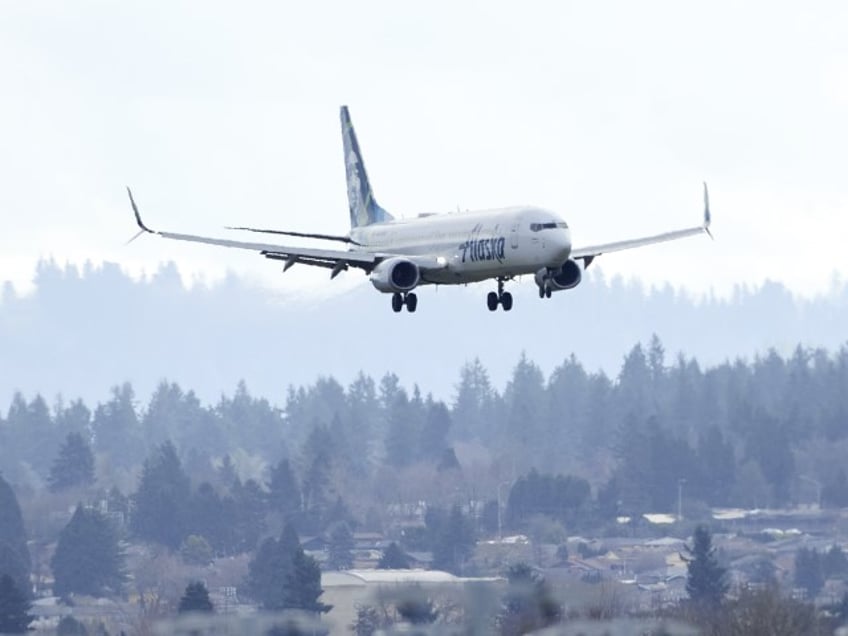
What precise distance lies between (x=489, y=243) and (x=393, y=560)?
91.9 meters


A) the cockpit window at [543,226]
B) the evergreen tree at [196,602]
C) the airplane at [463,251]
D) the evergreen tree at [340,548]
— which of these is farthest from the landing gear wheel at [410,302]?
the evergreen tree at [340,548]

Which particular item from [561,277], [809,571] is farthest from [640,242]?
[809,571]

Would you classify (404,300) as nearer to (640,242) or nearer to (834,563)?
(640,242)

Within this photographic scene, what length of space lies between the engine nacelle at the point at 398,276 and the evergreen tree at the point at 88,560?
84.5 metres

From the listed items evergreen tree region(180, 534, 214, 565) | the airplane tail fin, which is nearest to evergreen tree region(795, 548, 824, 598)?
evergreen tree region(180, 534, 214, 565)

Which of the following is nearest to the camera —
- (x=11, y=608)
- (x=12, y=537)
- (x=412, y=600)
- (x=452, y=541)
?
(x=412, y=600)

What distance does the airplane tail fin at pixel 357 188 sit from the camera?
329 ft

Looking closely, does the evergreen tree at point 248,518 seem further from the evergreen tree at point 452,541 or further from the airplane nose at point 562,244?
the airplane nose at point 562,244

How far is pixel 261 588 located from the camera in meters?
157

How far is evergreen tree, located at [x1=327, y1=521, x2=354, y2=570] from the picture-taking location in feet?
591

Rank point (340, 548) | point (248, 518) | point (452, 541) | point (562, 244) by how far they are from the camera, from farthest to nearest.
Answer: point (248, 518)
point (340, 548)
point (452, 541)
point (562, 244)

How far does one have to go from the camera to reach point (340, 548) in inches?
7308

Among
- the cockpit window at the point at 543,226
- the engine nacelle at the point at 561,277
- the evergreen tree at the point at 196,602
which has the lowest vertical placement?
the evergreen tree at the point at 196,602

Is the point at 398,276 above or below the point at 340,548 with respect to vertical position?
above
